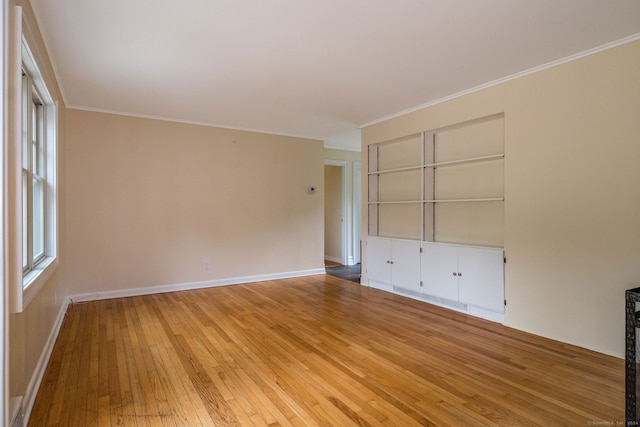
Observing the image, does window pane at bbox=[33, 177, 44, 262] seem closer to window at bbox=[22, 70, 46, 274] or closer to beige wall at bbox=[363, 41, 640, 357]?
window at bbox=[22, 70, 46, 274]

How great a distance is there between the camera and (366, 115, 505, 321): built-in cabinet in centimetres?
370

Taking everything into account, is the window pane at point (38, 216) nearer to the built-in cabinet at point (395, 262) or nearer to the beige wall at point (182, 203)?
the beige wall at point (182, 203)

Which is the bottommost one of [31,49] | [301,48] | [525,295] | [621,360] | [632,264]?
→ [621,360]

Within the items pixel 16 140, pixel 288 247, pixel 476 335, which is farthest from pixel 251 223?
pixel 16 140

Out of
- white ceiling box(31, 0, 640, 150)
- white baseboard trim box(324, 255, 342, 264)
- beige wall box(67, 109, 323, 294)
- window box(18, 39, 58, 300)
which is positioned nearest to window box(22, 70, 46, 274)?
window box(18, 39, 58, 300)

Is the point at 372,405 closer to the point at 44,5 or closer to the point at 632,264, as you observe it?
the point at 632,264

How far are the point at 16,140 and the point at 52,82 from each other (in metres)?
1.93

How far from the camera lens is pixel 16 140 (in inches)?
64.6

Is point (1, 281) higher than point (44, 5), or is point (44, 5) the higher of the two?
point (44, 5)

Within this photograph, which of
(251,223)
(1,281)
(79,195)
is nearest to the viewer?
(1,281)

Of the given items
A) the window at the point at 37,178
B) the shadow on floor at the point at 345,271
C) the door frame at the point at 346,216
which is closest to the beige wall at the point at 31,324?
the window at the point at 37,178

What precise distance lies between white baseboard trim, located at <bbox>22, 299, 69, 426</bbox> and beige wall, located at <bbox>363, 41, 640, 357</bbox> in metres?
Result: 3.79

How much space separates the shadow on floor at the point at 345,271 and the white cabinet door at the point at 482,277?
6.80ft

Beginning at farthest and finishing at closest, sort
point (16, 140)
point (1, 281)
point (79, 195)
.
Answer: point (79, 195) → point (16, 140) → point (1, 281)
